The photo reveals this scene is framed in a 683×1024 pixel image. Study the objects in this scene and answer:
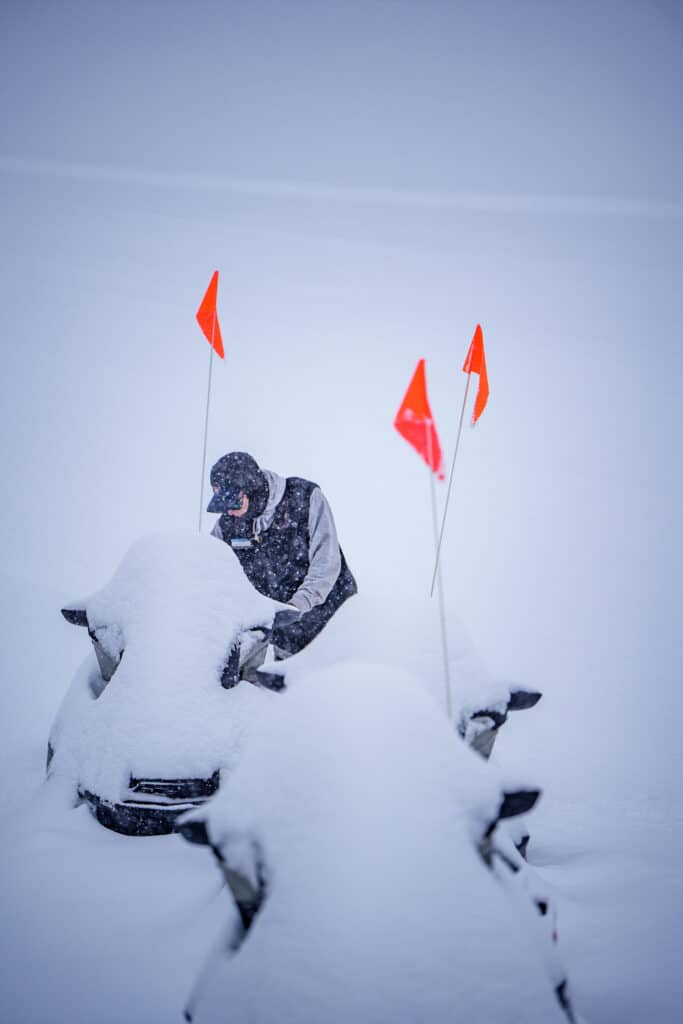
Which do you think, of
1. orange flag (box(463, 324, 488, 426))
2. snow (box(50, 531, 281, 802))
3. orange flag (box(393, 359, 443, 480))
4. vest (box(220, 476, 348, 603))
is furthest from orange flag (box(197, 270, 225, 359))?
orange flag (box(393, 359, 443, 480))

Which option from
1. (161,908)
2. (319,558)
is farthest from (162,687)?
(319,558)

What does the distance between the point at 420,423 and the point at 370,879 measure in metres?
1.54

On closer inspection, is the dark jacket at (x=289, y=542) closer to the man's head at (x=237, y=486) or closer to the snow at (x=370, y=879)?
the man's head at (x=237, y=486)

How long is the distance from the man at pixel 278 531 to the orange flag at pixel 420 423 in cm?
127

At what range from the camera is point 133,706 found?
6.64ft

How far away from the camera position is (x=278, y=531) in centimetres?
339

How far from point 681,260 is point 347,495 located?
38.6m

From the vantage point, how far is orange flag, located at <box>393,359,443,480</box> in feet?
Result: 6.53

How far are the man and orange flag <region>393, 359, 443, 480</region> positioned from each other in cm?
127

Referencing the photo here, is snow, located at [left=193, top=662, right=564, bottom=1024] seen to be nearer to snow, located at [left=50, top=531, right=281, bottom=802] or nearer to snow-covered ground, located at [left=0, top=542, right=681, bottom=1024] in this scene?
snow-covered ground, located at [left=0, top=542, right=681, bottom=1024]

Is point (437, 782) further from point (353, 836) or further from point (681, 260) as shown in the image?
point (681, 260)

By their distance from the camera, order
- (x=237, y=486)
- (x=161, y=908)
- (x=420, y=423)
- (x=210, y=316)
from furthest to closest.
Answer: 1. (x=210, y=316)
2. (x=237, y=486)
3. (x=420, y=423)
4. (x=161, y=908)

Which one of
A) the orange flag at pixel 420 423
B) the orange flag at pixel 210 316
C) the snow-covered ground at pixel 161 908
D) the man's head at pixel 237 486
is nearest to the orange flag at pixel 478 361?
the orange flag at pixel 420 423

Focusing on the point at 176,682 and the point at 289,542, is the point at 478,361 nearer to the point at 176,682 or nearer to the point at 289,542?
the point at 289,542
